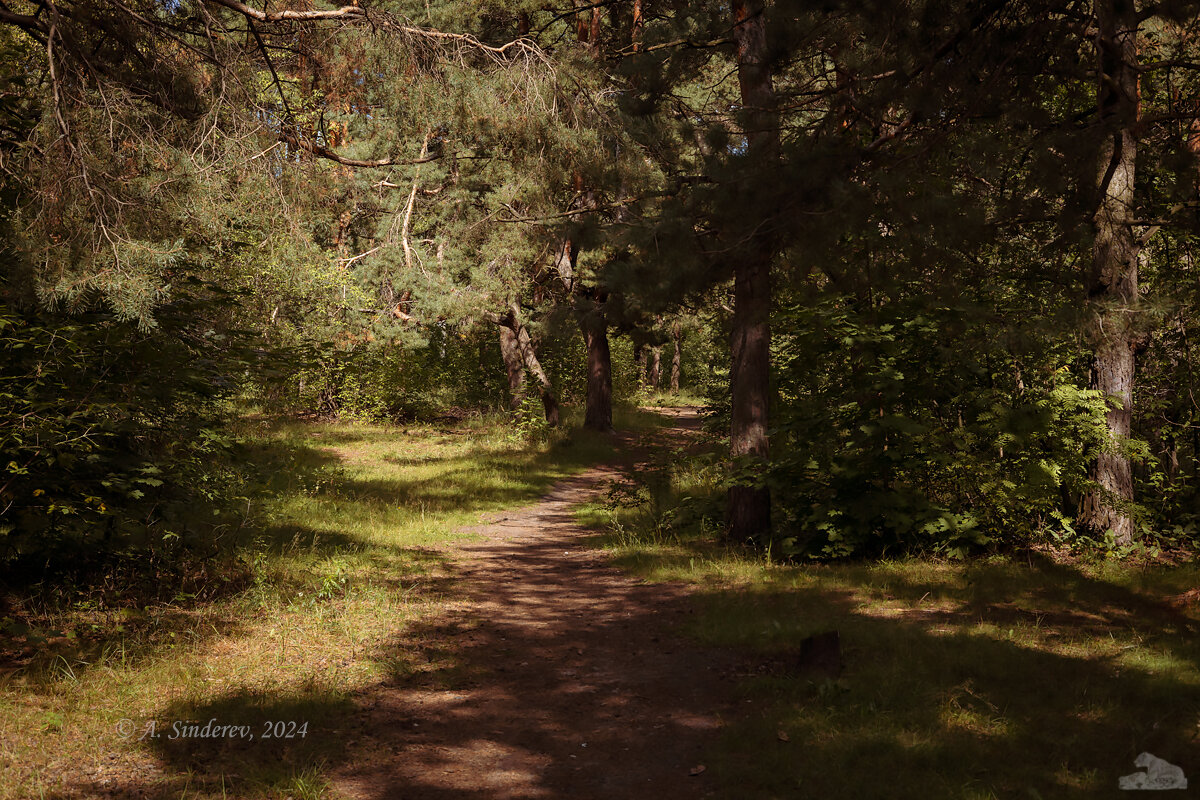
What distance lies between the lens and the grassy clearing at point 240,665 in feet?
14.2

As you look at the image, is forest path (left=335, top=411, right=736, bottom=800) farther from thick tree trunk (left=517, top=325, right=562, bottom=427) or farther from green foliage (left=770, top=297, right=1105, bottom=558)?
thick tree trunk (left=517, top=325, right=562, bottom=427)

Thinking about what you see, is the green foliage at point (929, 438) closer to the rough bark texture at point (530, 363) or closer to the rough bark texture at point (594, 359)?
the rough bark texture at point (594, 359)

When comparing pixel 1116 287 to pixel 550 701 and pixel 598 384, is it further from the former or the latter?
pixel 598 384

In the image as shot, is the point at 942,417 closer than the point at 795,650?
No

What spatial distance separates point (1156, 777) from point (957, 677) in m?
1.45

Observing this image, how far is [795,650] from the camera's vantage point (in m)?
6.11

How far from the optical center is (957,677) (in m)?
5.38

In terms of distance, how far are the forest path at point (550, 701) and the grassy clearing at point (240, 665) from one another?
10.4 inches

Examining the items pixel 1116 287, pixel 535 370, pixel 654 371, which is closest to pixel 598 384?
pixel 535 370

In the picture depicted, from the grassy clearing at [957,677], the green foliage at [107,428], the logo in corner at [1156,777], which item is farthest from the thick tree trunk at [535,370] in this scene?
the logo in corner at [1156,777]

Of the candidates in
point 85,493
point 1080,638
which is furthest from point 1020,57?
point 85,493

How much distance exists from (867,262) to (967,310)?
1360 mm

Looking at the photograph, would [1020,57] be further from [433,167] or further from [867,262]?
[433,167]

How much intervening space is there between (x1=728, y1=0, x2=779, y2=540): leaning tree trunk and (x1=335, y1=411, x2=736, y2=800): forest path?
1818 millimetres
